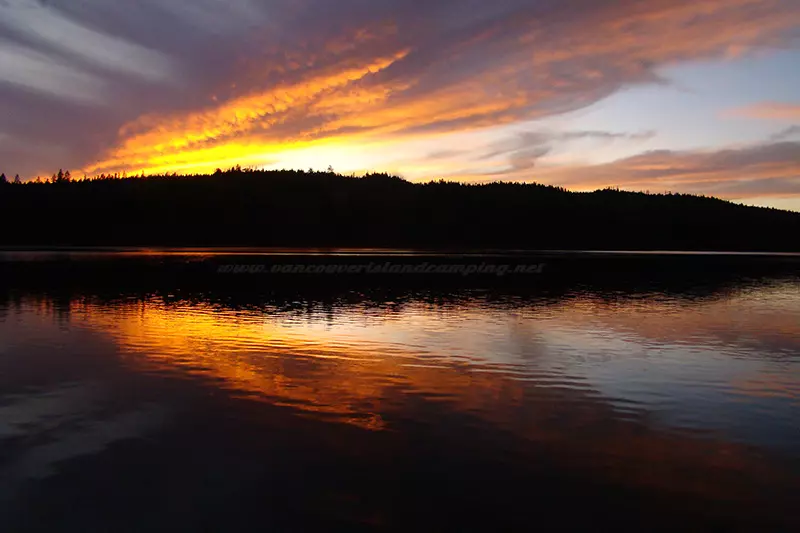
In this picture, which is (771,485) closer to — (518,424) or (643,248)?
(518,424)

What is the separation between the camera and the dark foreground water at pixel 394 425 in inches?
Result: 364

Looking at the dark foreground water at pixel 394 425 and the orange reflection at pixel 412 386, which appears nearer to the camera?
the dark foreground water at pixel 394 425

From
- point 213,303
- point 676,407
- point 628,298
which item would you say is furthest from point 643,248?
point 676,407

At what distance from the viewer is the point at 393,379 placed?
56.2 feet

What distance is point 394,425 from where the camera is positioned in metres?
13.0

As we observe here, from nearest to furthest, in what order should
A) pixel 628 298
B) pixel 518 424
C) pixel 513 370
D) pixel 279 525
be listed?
pixel 279 525, pixel 518 424, pixel 513 370, pixel 628 298

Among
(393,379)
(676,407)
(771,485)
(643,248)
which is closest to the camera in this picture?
(771,485)

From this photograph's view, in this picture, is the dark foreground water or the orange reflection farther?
the orange reflection

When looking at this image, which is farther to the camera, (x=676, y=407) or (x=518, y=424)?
(x=676, y=407)

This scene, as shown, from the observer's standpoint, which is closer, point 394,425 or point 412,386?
point 394,425

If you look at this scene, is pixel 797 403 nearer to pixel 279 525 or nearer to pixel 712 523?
pixel 712 523

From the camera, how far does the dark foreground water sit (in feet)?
30.3

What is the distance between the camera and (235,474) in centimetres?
1038

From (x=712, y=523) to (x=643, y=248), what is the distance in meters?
198
